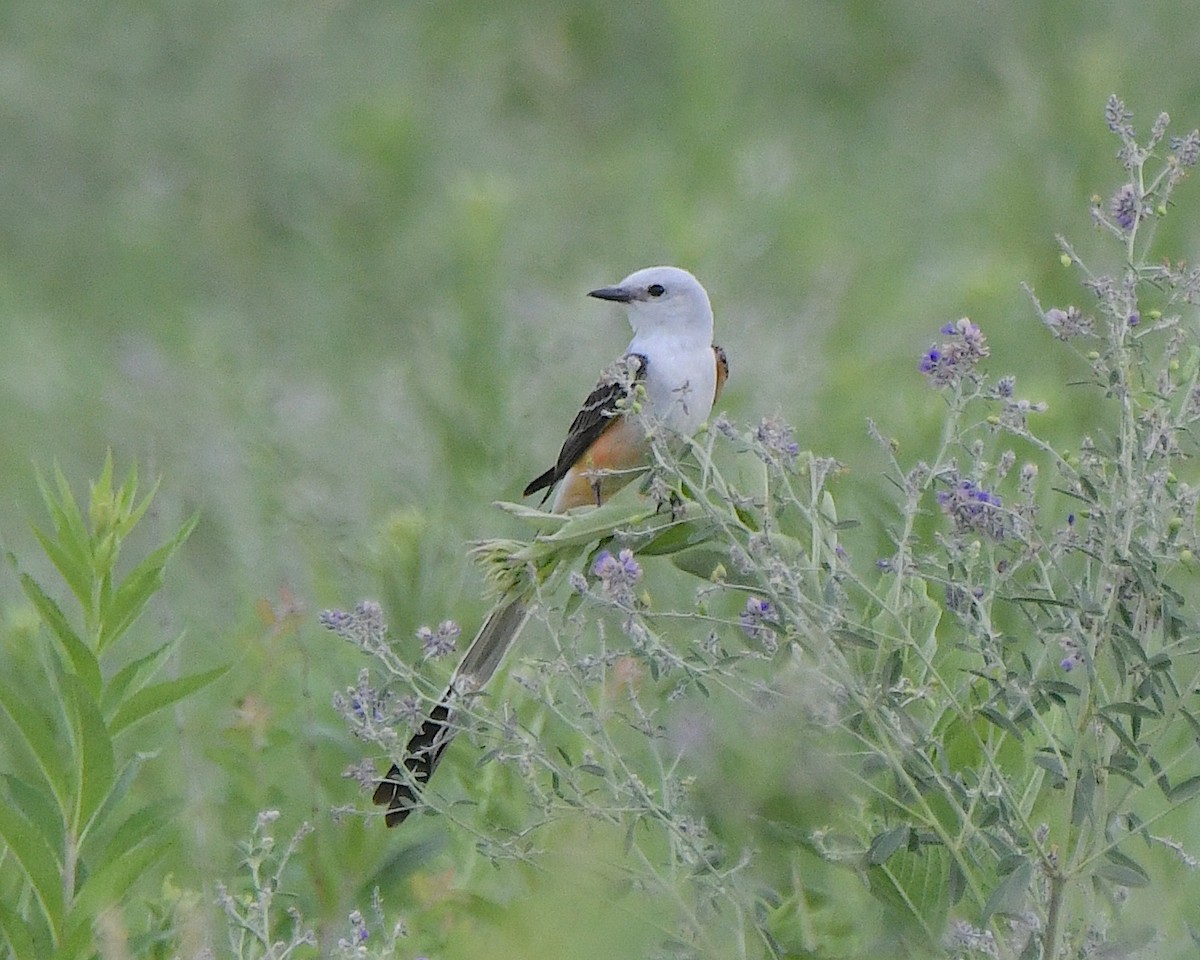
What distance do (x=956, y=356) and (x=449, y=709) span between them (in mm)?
836

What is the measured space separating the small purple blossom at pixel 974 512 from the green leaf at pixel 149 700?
87cm

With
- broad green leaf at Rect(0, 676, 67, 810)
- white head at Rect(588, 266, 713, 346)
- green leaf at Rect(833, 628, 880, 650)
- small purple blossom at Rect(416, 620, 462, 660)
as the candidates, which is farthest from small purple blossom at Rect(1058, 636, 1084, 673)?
white head at Rect(588, 266, 713, 346)

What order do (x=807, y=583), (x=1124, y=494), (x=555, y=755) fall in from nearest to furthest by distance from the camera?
(x=1124, y=494) < (x=807, y=583) < (x=555, y=755)

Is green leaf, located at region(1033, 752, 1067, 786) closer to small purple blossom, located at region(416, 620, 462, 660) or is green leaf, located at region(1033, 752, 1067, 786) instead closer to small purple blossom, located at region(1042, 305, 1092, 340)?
small purple blossom, located at region(1042, 305, 1092, 340)

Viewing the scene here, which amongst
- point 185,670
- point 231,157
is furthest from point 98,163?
point 185,670

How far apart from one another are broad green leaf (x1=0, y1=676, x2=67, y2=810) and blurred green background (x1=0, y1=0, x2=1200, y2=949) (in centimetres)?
28

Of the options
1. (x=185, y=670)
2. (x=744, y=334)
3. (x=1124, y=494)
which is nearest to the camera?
(x=1124, y=494)

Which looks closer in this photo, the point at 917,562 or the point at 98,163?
the point at 917,562

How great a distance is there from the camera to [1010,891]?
2.07 meters

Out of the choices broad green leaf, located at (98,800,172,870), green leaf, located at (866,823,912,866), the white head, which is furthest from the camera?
the white head

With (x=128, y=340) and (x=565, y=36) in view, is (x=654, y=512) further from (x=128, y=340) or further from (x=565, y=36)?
(x=565, y=36)

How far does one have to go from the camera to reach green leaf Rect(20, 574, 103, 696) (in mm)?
2305

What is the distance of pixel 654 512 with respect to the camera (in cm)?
252

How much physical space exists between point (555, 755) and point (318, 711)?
0.52 m
